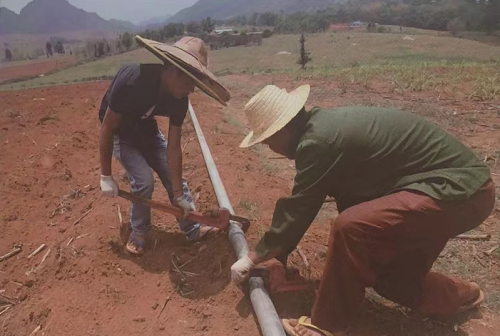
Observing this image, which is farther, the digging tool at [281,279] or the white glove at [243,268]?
the digging tool at [281,279]

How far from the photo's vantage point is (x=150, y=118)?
3.30 meters

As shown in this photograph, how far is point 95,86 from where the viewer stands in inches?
423

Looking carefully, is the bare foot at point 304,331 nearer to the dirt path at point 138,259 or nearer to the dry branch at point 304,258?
the dirt path at point 138,259

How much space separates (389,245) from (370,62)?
1427 cm

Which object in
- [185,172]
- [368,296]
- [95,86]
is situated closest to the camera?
[368,296]

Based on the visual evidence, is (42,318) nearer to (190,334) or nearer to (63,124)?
(190,334)

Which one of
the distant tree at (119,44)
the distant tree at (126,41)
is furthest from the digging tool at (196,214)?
the distant tree at (119,44)

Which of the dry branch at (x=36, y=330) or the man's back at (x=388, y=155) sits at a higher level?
the man's back at (x=388, y=155)

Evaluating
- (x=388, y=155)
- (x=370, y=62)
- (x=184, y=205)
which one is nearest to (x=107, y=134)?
(x=184, y=205)

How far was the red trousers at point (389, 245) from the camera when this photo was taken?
210cm

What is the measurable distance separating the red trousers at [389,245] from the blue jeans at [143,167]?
1.50 m

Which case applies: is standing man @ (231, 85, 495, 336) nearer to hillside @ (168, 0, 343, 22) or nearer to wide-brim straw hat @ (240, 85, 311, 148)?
wide-brim straw hat @ (240, 85, 311, 148)

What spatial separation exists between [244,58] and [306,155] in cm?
1536

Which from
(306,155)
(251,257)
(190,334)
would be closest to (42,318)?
(190,334)
